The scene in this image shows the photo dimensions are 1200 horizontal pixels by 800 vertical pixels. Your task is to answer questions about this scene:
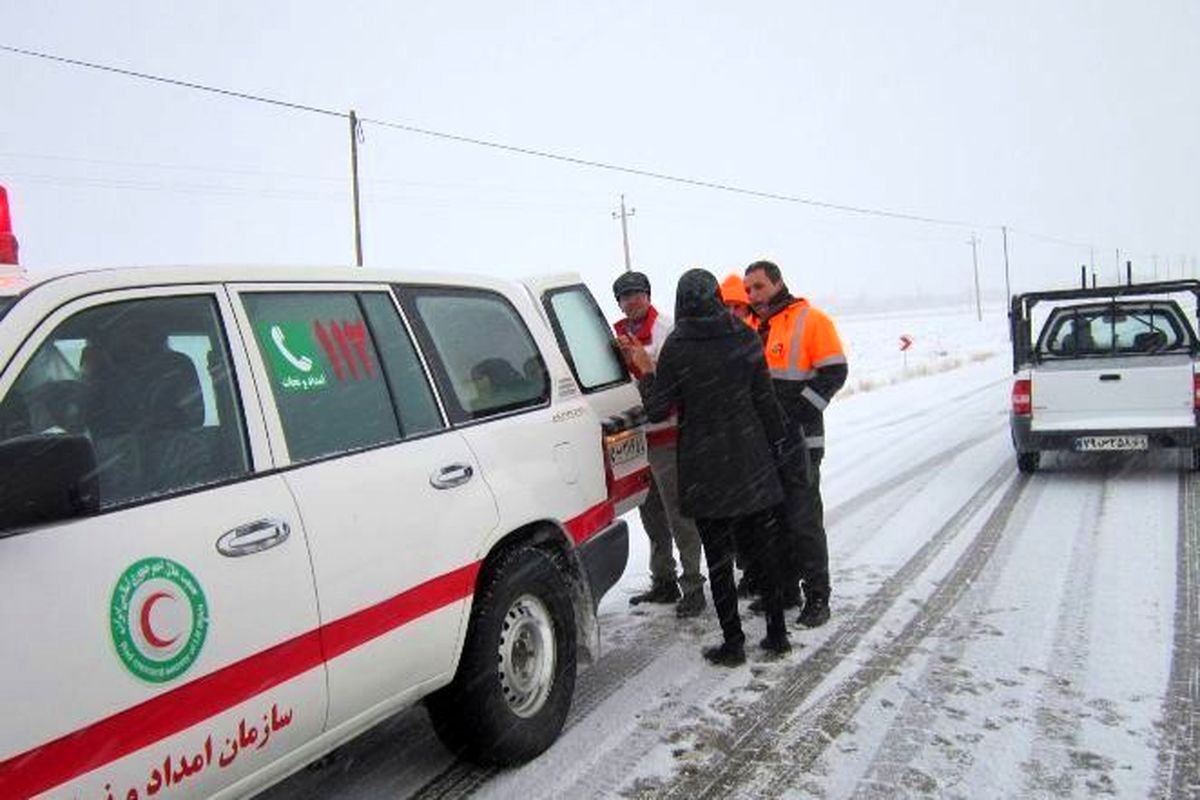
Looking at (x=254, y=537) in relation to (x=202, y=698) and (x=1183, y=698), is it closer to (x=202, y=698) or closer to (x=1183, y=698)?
(x=202, y=698)

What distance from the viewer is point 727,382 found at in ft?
14.8

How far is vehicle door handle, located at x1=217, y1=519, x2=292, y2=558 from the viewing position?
98.5 inches

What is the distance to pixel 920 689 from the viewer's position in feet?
13.8

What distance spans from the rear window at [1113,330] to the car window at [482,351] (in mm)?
7466

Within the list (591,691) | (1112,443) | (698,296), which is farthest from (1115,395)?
(591,691)

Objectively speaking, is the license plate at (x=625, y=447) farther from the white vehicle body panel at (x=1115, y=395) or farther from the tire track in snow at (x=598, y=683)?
the white vehicle body panel at (x=1115, y=395)

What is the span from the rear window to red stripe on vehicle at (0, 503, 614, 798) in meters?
8.50

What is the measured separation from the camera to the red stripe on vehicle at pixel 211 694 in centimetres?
202

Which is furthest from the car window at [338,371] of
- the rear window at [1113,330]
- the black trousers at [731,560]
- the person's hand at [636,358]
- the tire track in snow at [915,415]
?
the tire track in snow at [915,415]

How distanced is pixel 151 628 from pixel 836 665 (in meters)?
3.23

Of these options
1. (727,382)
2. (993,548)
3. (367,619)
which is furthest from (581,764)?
(993,548)

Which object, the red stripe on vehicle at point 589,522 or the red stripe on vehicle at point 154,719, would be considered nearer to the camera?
the red stripe on vehicle at point 154,719

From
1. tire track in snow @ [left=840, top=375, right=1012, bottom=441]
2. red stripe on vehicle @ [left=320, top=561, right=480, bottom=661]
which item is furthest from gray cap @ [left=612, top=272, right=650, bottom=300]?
tire track in snow @ [left=840, top=375, right=1012, bottom=441]

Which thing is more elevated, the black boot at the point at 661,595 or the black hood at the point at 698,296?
the black hood at the point at 698,296
